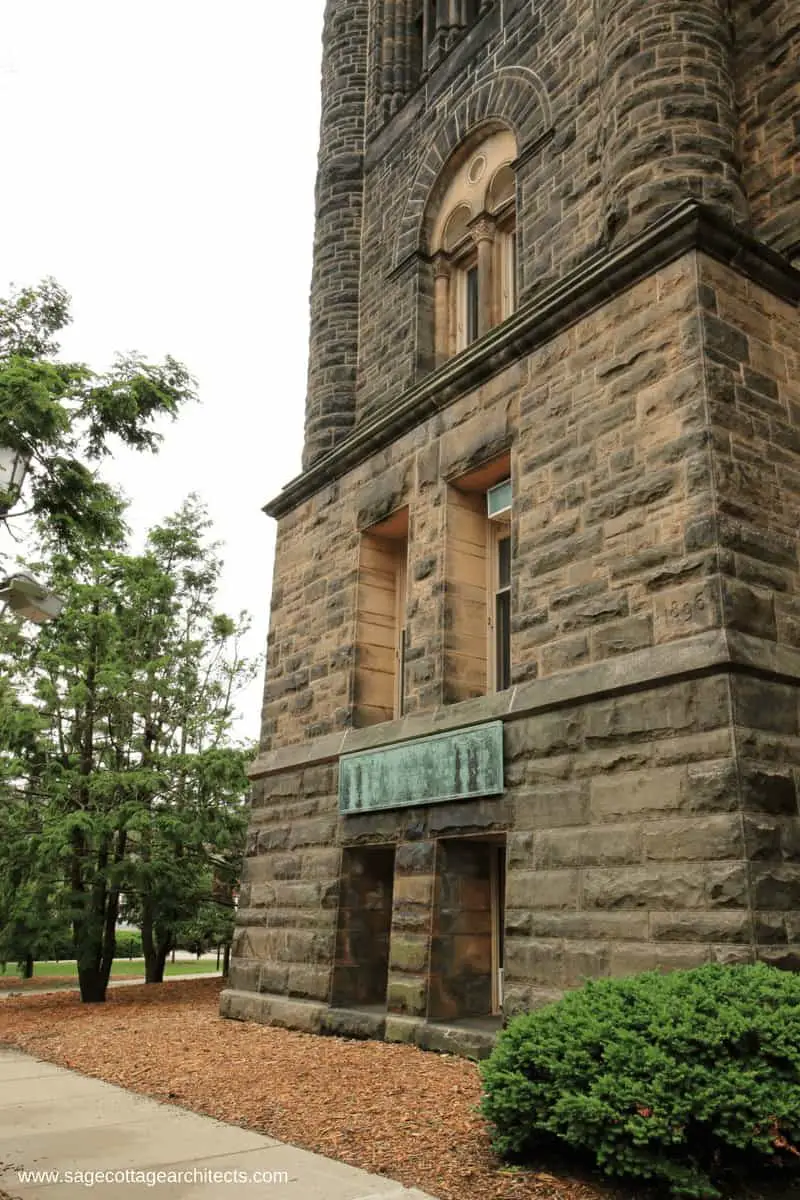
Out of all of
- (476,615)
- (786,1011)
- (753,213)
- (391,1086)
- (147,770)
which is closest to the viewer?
(786,1011)

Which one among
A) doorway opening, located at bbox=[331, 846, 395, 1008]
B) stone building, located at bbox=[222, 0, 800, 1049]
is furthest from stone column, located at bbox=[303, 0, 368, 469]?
doorway opening, located at bbox=[331, 846, 395, 1008]

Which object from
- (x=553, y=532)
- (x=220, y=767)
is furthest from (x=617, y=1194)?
(x=220, y=767)

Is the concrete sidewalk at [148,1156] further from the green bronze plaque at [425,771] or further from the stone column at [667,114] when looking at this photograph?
the stone column at [667,114]

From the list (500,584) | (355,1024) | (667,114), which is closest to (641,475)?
(500,584)

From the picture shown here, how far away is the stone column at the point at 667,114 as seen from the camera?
9.35 metres

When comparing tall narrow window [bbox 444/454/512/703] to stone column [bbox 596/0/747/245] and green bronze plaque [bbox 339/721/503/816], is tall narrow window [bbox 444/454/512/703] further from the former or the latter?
stone column [bbox 596/0/747/245]

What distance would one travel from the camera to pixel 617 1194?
180 inches

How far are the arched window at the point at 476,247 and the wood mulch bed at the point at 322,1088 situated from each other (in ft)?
28.5

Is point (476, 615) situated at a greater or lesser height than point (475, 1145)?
greater

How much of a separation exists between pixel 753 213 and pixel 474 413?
340 cm

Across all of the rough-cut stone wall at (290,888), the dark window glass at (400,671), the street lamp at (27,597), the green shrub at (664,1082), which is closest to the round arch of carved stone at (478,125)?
the dark window glass at (400,671)

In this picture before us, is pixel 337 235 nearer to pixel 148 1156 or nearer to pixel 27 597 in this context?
pixel 27 597

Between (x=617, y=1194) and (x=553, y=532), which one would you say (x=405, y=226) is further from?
(x=617, y=1194)

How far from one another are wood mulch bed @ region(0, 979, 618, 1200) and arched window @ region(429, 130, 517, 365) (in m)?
8.69
